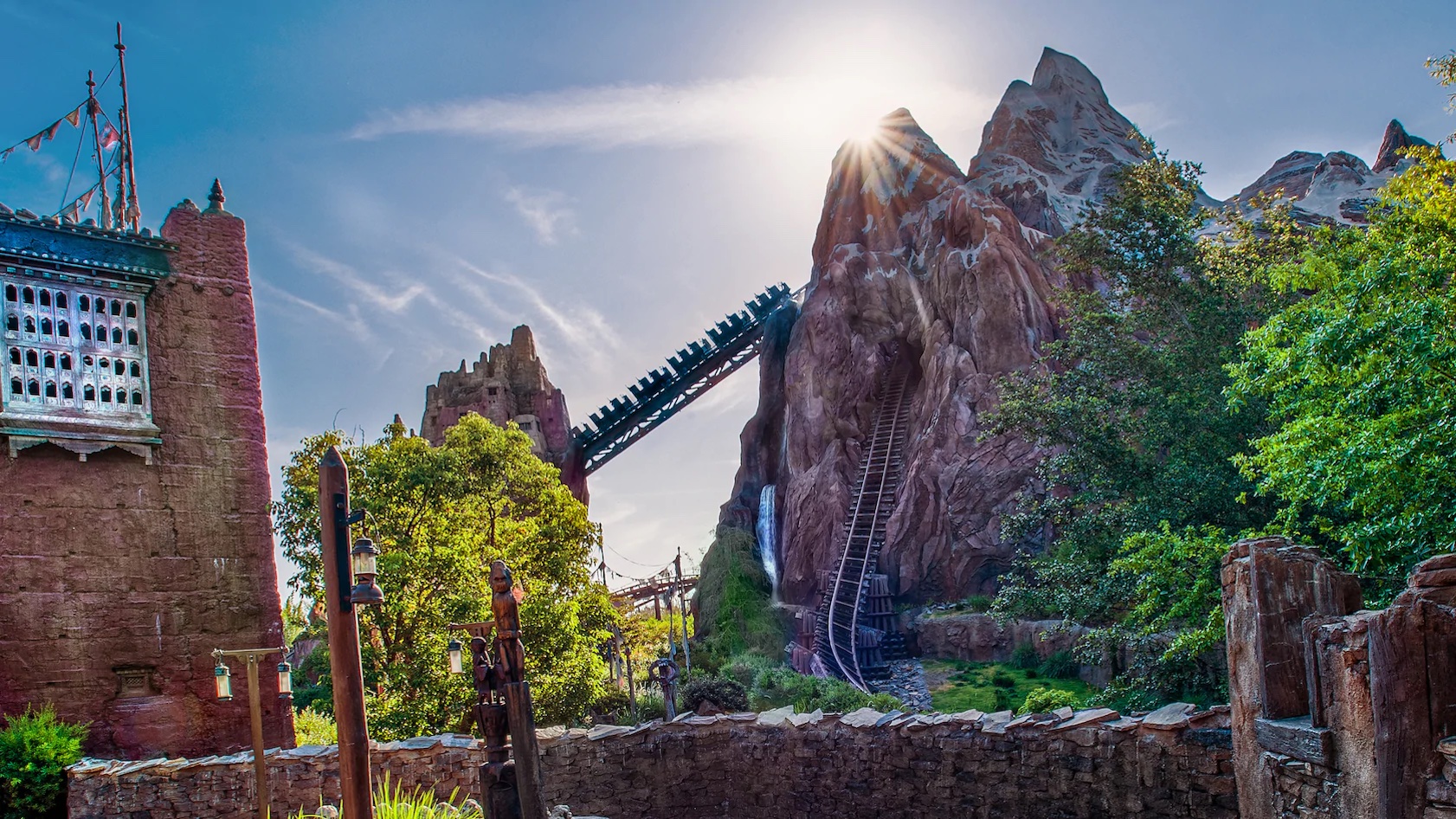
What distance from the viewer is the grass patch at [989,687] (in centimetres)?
2002

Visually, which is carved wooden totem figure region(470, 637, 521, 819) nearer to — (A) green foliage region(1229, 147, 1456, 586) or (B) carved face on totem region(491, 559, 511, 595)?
(B) carved face on totem region(491, 559, 511, 595)

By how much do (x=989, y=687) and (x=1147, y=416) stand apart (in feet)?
25.6

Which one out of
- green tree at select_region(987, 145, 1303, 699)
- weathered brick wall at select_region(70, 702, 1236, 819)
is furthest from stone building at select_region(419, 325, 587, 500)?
weathered brick wall at select_region(70, 702, 1236, 819)

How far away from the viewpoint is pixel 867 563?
30.9 meters

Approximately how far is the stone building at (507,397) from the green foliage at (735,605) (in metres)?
7.91

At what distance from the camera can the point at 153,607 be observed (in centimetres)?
1616

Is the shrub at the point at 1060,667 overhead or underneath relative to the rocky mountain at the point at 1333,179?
underneath

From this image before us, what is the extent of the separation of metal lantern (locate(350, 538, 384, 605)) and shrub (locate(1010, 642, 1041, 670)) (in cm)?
1920

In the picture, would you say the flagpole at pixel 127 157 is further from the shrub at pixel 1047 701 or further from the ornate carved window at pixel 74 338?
the shrub at pixel 1047 701

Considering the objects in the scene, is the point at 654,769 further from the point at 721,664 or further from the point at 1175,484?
the point at 721,664

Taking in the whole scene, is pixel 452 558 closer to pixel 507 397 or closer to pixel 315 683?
pixel 315 683

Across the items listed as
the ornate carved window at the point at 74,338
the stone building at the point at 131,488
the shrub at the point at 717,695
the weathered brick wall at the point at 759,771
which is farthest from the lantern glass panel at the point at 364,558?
the shrub at the point at 717,695

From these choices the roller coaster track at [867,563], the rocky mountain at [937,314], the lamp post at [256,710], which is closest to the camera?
the lamp post at [256,710]

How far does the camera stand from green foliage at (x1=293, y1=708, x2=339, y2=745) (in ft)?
67.4
